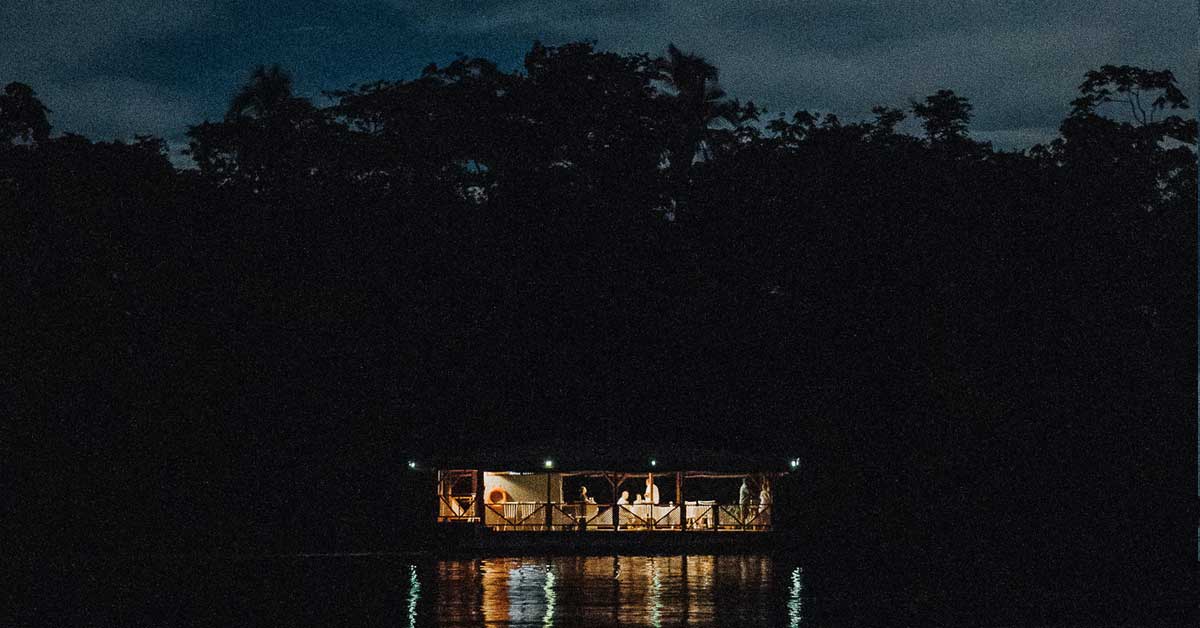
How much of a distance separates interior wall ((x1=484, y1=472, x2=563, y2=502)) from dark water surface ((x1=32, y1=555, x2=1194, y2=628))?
7212 mm

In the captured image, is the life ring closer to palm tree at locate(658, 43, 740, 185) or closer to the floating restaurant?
the floating restaurant

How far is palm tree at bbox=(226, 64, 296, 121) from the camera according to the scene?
52500 mm

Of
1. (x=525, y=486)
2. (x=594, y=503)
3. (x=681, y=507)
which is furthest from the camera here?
(x=525, y=486)

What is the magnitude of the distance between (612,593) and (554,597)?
3.76 feet

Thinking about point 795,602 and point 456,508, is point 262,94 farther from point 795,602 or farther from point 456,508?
point 795,602

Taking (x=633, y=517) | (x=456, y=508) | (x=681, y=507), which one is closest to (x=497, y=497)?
(x=456, y=508)

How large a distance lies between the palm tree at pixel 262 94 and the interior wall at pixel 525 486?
16.6 m

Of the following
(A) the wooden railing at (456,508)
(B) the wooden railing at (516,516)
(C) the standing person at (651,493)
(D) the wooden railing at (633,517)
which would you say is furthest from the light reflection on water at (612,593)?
(A) the wooden railing at (456,508)

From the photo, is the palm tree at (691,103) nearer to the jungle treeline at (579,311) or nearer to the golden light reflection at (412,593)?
the jungle treeline at (579,311)

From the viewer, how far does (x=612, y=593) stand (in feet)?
82.4

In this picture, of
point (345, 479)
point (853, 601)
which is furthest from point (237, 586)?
point (345, 479)

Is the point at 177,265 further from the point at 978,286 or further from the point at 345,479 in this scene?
the point at 978,286

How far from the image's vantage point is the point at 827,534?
42.8 meters

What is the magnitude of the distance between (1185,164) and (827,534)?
14381 millimetres
